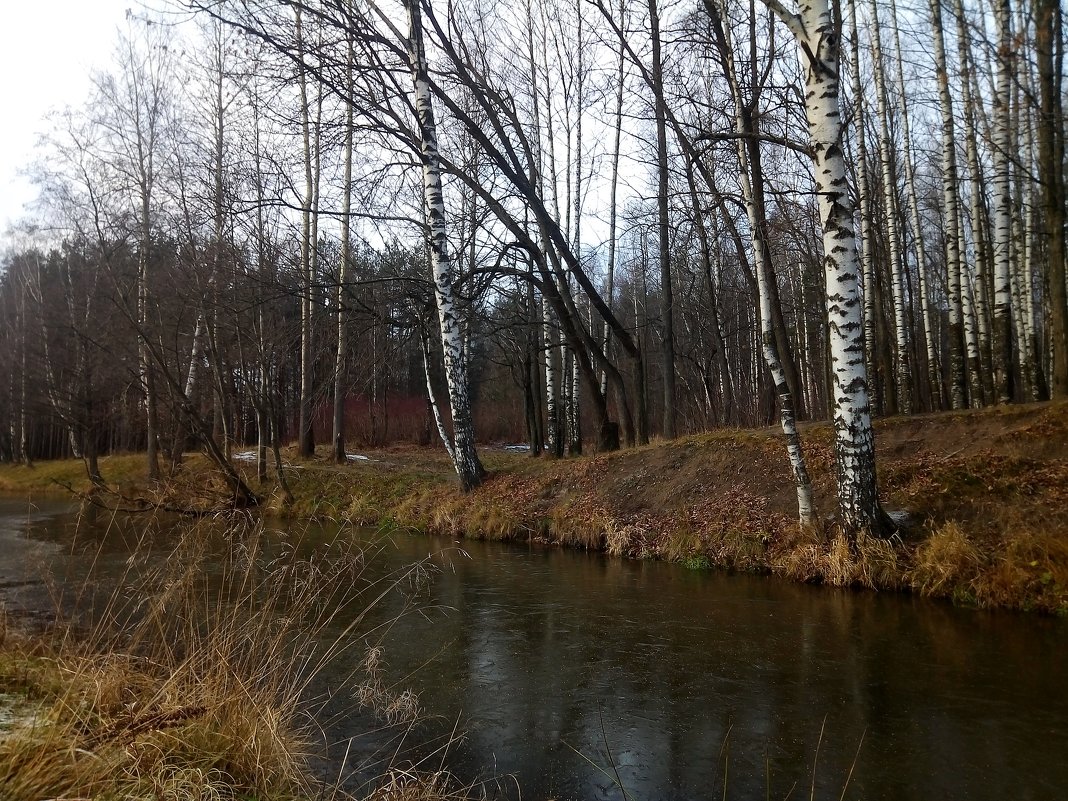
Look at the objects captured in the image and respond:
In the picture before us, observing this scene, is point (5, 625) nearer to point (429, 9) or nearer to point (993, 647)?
point (993, 647)

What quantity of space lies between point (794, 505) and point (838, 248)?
3872 millimetres

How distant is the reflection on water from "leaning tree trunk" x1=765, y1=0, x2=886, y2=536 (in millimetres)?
1676

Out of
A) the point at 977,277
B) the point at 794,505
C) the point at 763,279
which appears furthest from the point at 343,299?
the point at 977,277

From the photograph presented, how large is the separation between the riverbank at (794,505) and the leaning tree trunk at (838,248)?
3.10 feet

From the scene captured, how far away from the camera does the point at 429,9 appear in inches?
519

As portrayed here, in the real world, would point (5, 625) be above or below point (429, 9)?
below

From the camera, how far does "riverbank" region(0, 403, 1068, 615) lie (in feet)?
25.6

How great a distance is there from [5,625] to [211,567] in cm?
383

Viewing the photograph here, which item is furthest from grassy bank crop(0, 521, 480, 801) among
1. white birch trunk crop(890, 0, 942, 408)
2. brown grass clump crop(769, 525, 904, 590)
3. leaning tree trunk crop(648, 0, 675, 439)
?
white birch trunk crop(890, 0, 942, 408)

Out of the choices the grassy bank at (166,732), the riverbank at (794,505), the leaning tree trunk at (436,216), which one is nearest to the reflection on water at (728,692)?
the riverbank at (794,505)

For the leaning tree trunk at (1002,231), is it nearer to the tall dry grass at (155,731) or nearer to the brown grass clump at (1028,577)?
the brown grass clump at (1028,577)

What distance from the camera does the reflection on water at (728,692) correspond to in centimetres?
400

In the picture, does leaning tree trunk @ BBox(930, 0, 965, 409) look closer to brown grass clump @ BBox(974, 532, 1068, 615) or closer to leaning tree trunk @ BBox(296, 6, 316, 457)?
brown grass clump @ BBox(974, 532, 1068, 615)

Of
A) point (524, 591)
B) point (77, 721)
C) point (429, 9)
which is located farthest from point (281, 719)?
point (429, 9)
